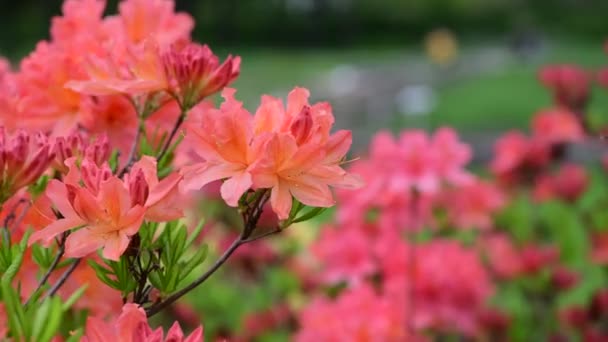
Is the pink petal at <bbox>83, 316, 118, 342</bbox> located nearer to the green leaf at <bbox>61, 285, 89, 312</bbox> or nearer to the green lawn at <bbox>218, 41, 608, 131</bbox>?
the green leaf at <bbox>61, 285, 89, 312</bbox>

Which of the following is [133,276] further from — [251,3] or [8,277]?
[251,3]

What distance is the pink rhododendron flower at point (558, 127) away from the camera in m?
1.79

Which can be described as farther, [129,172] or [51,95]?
[51,95]

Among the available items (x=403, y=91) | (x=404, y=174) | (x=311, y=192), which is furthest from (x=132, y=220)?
(x=403, y=91)

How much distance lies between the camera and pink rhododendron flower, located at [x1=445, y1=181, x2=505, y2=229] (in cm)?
180

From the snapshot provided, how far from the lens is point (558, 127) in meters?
1.82

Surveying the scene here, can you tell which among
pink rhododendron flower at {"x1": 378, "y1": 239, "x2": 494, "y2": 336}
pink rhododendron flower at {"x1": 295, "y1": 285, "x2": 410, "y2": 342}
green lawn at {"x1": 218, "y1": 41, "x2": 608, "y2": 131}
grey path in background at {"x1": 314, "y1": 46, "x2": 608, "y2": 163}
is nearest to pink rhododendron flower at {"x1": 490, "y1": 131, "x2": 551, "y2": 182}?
pink rhododendron flower at {"x1": 378, "y1": 239, "x2": 494, "y2": 336}

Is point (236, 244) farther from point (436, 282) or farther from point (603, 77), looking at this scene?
point (603, 77)

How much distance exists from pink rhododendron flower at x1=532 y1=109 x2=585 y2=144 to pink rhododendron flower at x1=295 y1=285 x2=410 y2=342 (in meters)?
0.64

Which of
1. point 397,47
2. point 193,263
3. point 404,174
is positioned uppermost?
point 193,263

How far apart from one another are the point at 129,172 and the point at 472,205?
1.27 meters

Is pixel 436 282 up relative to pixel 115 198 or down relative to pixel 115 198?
down

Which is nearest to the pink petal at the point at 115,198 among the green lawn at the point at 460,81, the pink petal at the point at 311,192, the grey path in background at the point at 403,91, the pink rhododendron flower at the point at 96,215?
the pink rhododendron flower at the point at 96,215

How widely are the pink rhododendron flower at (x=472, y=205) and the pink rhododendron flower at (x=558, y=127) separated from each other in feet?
0.54
